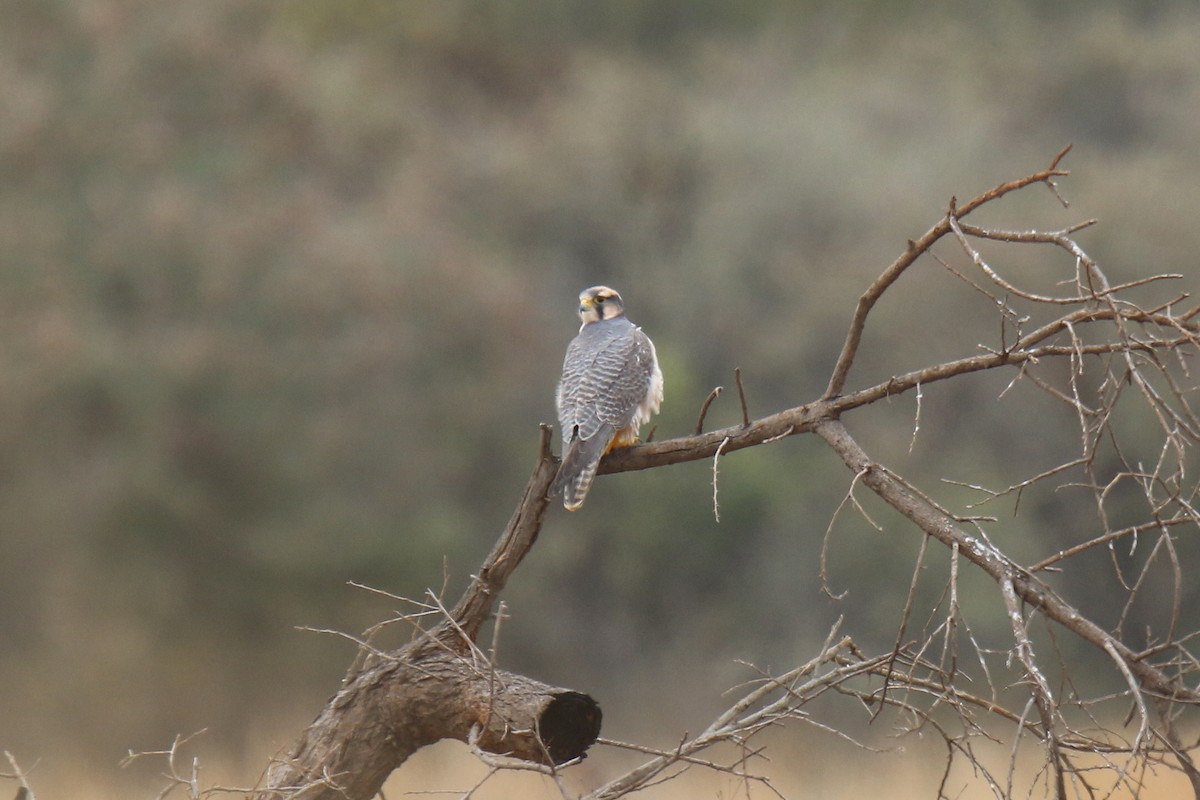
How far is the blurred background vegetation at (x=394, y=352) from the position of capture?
1209 centimetres

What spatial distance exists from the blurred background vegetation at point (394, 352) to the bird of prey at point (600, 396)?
5.73 m

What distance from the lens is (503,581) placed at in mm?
3799

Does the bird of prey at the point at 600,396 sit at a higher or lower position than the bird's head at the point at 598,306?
lower

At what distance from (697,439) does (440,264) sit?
433 inches

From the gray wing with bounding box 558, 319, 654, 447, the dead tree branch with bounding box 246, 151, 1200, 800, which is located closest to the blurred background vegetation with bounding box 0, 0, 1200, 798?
the gray wing with bounding box 558, 319, 654, 447

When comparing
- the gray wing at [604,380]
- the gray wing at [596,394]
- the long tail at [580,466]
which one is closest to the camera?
the long tail at [580,466]

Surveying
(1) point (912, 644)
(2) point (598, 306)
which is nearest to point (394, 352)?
(2) point (598, 306)

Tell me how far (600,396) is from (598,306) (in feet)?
4.62

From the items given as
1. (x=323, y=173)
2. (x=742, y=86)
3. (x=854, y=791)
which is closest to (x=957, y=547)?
(x=854, y=791)

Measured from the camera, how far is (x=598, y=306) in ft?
20.2

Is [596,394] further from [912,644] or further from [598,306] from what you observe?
[912,644]

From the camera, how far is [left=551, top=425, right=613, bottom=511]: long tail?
4.27 meters

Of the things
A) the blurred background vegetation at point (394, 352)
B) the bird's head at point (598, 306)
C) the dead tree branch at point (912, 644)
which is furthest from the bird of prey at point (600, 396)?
the blurred background vegetation at point (394, 352)

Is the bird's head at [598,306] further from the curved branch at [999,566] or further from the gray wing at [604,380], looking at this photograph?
the curved branch at [999,566]
